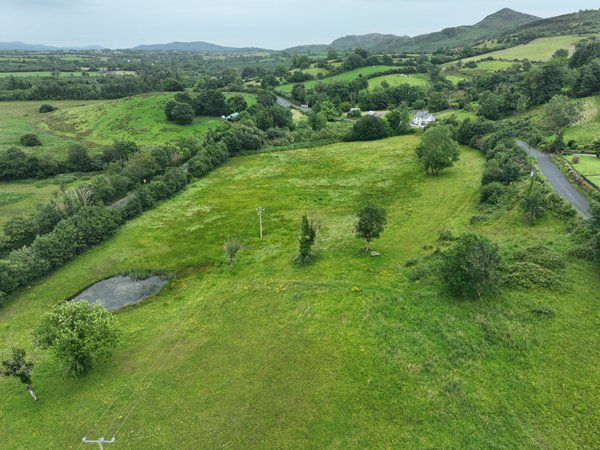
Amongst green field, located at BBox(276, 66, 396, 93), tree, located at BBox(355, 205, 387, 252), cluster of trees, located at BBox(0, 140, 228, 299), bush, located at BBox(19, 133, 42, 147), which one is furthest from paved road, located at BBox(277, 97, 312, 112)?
tree, located at BBox(355, 205, 387, 252)

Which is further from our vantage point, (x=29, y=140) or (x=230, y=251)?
(x=29, y=140)

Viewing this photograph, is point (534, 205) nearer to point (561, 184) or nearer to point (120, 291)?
point (561, 184)

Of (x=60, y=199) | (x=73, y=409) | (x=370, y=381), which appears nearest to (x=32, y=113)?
(x=60, y=199)

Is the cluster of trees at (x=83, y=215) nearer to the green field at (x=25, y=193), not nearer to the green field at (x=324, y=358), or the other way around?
the green field at (x=324, y=358)

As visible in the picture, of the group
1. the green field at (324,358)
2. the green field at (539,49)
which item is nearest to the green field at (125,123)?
the green field at (324,358)

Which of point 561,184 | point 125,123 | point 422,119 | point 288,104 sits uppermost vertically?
point 288,104

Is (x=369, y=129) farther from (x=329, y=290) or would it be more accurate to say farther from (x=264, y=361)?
(x=264, y=361)

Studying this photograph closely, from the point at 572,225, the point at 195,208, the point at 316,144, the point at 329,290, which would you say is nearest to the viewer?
the point at 329,290

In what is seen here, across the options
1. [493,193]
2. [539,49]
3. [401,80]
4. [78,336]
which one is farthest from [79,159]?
[539,49]
